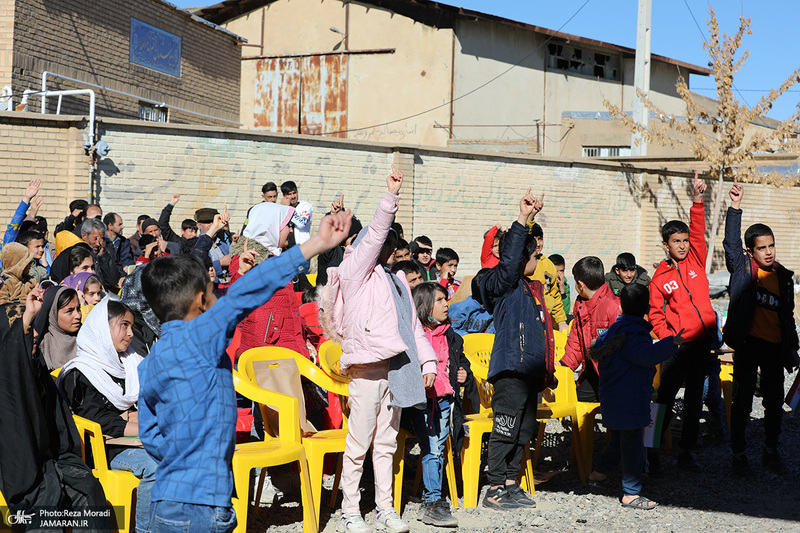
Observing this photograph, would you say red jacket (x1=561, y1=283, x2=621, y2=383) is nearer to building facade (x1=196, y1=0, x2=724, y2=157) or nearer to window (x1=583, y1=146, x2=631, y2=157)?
building facade (x1=196, y1=0, x2=724, y2=157)

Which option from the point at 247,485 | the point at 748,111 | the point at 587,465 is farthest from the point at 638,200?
the point at 247,485

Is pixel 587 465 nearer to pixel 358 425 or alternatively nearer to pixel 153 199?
pixel 358 425

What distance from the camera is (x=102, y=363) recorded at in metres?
4.48

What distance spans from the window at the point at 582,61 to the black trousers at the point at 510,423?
77.8 ft

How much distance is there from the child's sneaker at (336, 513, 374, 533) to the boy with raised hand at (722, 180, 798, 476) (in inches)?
129

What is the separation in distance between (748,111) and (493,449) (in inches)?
560

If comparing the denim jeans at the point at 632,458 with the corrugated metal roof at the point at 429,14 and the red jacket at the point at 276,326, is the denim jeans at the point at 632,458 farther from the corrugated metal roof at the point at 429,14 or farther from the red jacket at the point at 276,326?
the corrugated metal roof at the point at 429,14

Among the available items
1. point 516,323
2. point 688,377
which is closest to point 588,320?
point 688,377

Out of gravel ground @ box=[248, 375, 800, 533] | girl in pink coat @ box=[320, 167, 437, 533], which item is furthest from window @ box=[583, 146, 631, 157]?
girl in pink coat @ box=[320, 167, 437, 533]

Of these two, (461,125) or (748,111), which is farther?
(461,125)

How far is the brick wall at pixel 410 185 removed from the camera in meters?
11.8

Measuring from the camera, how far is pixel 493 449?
5301 millimetres

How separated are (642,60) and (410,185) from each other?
10.3m

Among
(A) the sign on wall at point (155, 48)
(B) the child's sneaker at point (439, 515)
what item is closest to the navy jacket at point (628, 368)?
(B) the child's sneaker at point (439, 515)
